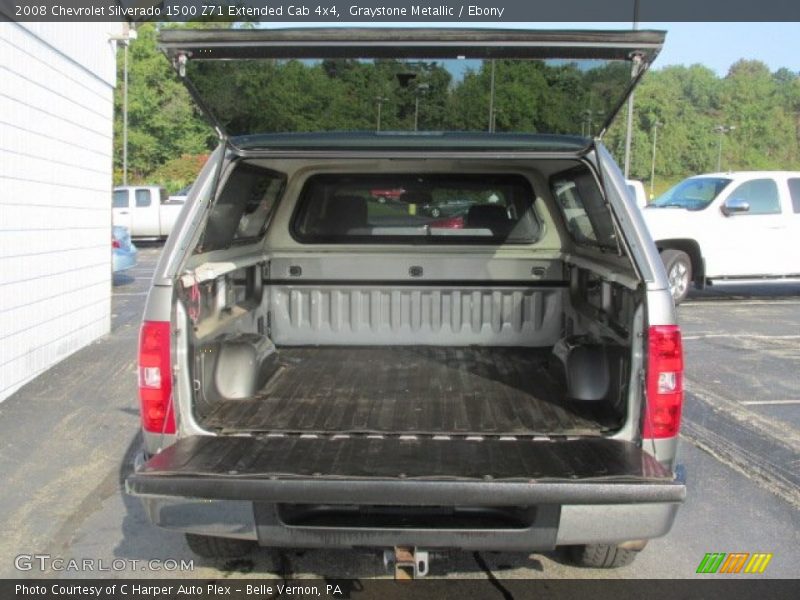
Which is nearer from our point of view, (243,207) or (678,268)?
(243,207)

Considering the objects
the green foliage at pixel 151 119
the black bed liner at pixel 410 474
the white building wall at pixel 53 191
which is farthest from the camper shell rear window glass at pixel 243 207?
the green foliage at pixel 151 119

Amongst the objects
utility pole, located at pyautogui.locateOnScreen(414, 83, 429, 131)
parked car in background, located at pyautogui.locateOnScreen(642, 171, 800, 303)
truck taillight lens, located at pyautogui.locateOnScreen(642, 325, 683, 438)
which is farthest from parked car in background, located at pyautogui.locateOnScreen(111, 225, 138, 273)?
truck taillight lens, located at pyautogui.locateOnScreen(642, 325, 683, 438)

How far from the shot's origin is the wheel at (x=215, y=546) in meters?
3.65

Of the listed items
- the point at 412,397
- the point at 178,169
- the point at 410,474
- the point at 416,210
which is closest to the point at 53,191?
the point at 416,210

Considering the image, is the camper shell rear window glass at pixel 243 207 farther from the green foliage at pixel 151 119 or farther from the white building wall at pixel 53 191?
the green foliage at pixel 151 119

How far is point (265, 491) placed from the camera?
2766 mm

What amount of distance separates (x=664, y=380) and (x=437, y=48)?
1518 millimetres

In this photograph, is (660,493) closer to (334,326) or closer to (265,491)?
(265,491)

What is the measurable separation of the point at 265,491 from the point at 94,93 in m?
7.50

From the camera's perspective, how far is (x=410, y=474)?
9.39ft

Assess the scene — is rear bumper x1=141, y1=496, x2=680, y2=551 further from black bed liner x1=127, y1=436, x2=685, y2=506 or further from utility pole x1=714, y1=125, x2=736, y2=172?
utility pole x1=714, y1=125, x2=736, y2=172

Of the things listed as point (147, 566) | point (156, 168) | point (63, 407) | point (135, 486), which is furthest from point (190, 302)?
point (156, 168)

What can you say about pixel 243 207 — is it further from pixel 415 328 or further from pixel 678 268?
pixel 678 268

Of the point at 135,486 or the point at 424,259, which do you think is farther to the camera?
the point at 424,259
